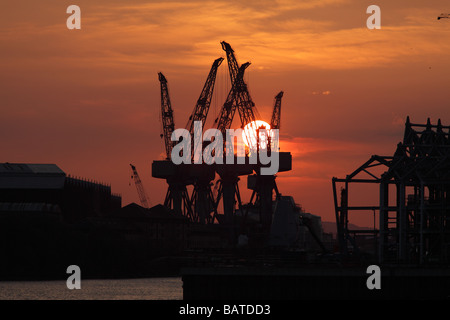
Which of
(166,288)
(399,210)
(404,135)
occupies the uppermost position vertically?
(404,135)

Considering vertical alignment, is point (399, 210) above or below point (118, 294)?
above

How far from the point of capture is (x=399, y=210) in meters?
113

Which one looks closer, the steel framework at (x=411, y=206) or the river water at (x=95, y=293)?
the steel framework at (x=411, y=206)

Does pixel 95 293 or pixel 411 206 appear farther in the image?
pixel 95 293

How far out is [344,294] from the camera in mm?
93625

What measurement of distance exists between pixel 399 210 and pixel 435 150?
10991 mm

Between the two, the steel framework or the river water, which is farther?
the river water

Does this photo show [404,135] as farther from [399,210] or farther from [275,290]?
[275,290]
